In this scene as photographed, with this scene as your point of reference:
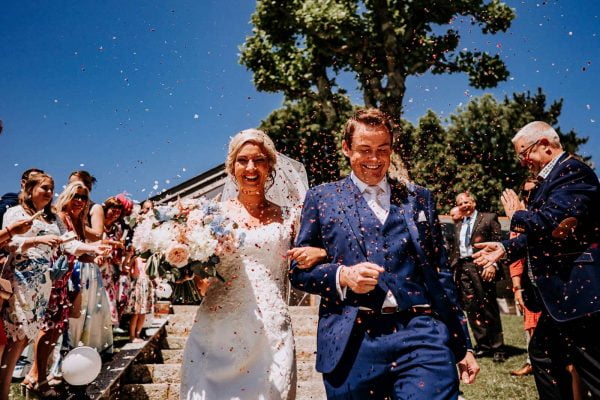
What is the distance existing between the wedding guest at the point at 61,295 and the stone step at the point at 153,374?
40.5 inches

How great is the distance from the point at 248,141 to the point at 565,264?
253 centimetres

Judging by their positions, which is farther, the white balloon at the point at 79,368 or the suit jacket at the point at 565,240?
the white balloon at the point at 79,368

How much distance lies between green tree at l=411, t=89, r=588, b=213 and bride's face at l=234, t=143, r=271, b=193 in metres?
26.8

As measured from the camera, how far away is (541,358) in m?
4.02

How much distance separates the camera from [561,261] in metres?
3.79

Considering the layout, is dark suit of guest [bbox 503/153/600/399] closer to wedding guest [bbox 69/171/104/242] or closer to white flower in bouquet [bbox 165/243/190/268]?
white flower in bouquet [bbox 165/243/190/268]

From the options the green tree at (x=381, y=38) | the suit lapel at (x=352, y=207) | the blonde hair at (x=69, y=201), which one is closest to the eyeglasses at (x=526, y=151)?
the suit lapel at (x=352, y=207)

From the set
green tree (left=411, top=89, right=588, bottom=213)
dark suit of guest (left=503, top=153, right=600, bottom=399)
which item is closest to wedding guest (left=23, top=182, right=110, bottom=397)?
dark suit of guest (left=503, top=153, right=600, bottom=399)

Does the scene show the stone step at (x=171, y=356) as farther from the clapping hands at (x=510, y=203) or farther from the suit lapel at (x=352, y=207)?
the suit lapel at (x=352, y=207)

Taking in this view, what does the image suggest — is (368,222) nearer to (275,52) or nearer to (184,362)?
(184,362)

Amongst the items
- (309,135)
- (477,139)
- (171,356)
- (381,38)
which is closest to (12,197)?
(171,356)

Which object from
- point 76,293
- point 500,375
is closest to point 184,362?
point 76,293

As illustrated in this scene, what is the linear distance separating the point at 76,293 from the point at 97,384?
146cm

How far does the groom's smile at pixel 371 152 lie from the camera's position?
9.59 ft
